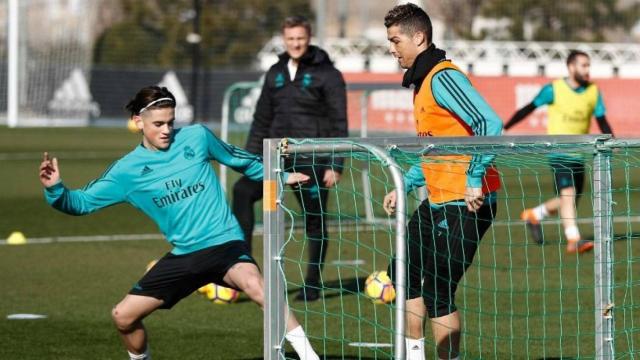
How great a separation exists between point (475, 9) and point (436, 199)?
1423 inches

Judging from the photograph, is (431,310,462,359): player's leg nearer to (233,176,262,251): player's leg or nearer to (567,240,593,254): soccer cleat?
(233,176,262,251): player's leg

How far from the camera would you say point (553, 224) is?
16484mm

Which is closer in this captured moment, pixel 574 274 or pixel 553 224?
pixel 574 274

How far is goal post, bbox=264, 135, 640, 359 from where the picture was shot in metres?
6.48

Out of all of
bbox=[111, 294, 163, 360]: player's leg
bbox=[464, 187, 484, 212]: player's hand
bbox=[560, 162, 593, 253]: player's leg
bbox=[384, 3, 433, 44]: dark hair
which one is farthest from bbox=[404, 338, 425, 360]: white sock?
bbox=[560, 162, 593, 253]: player's leg

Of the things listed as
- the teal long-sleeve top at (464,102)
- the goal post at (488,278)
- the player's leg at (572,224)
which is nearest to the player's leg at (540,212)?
the player's leg at (572,224)

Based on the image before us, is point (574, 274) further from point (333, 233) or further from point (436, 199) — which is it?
point (436, 199)

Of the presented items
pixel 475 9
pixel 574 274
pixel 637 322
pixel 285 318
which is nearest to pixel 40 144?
pixel 475 9

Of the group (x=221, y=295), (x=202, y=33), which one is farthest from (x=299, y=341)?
(x=202, y=33)

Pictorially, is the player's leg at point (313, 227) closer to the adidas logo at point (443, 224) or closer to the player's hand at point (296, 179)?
the player's hand at point (296, 179)

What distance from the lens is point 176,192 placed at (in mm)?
7516

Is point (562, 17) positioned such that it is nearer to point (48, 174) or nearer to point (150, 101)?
point (150, 101)

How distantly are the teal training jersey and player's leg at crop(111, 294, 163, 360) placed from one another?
320 mm

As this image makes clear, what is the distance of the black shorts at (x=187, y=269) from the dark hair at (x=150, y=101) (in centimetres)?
82
